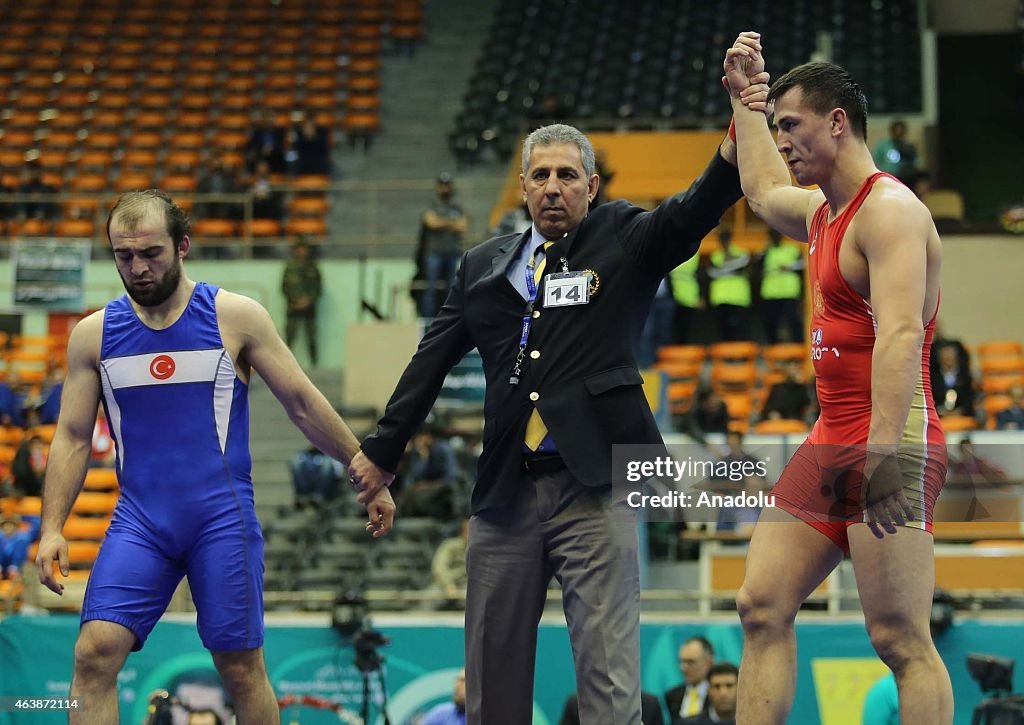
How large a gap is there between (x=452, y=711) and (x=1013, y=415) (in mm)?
6895

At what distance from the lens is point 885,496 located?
3.69 meters

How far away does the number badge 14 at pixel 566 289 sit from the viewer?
429cm

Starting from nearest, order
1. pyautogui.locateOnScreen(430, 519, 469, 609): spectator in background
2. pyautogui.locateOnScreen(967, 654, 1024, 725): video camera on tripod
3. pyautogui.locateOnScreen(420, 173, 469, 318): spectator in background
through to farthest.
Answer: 1. pyautogui.locateOnScreen(967, 654, 1024, 725): video camera on tripod
2. pyautogui.locateOnScreen(430, 519, 469, 609): spectator in background
3. pyautogui.locateOnScreen(420, 173, 469, 318): spectator in background

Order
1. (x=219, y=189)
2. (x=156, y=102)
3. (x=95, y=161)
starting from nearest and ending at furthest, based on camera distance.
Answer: (x=219, y=189), (x=95, y=161), (x=156, y=102)

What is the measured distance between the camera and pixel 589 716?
3994 millimetres

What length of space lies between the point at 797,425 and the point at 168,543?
9.03 metres

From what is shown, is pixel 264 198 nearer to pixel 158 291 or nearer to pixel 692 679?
pixel 692 679

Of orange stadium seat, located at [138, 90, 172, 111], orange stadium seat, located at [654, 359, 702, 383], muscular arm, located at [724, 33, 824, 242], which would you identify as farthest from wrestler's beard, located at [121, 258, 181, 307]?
orange stadium seat, located at [138, 90, 172, 111]

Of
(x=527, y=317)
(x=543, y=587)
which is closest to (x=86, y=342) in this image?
(x=527, y=317)

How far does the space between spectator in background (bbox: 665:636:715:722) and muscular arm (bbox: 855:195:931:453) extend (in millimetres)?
4084

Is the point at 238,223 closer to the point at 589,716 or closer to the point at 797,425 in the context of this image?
the point at 797,425

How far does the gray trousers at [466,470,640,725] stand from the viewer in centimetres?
404

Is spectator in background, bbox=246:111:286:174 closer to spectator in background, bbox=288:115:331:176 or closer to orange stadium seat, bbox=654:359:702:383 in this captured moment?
spectator in background, bbox=288:115:331:176

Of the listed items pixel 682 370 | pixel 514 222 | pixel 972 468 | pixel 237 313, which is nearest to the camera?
pixel 237 313
